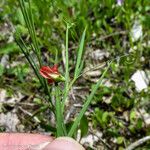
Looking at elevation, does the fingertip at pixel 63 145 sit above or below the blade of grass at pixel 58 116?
below

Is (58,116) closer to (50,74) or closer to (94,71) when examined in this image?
(50,74)

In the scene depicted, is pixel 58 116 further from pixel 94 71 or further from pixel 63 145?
pixel 94 71

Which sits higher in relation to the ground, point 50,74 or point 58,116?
point 50,74

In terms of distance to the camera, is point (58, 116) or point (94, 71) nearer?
point (58, 116)

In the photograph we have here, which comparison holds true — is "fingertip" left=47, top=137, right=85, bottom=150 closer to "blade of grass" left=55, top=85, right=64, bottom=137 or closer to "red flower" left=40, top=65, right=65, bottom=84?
"blade of grass" left=55, top=85, right=64, bottom=137

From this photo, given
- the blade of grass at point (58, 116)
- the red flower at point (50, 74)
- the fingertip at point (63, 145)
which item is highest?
the red flower at point (50, 74)

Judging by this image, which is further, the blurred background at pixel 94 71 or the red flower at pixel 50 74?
the blurred background at pixel 94 71

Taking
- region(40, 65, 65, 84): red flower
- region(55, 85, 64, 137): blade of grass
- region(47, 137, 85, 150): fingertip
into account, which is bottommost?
region(47, 137, 85, 150): fingertip

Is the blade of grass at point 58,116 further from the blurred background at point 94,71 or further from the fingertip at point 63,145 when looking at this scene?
the blurred background at point 94,71

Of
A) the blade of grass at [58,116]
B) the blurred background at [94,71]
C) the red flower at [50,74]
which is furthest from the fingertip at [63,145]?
the blurred background at [94,71]

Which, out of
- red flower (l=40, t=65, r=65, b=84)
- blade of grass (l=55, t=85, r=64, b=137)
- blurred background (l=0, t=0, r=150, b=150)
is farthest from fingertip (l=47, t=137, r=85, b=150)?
blurred background (l=0, t=0, r=150, b=150)

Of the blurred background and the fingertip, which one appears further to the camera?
the blurred background

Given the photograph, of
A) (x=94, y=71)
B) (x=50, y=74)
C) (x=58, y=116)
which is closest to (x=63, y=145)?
(x=58, y=116)

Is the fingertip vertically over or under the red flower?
under
